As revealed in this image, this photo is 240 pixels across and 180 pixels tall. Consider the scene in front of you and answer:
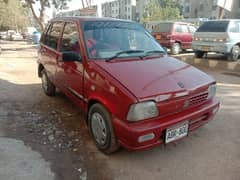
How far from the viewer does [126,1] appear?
7788 centimetres

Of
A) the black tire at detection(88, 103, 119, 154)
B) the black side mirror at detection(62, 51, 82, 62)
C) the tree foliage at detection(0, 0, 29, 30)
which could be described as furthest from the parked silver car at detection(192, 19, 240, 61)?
the tree foliage at detection(0, 0, 29, 30)

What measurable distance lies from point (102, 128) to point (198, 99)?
1.27 m

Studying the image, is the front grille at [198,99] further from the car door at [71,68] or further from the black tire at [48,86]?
the black tire at [48,86]

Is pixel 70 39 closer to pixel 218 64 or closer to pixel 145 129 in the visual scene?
pixel 145 129

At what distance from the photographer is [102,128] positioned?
3.03m

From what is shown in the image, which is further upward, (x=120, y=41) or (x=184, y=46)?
(x=120, y=41)

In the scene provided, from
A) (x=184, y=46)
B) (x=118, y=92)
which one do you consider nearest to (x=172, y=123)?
(x=118, y=92)

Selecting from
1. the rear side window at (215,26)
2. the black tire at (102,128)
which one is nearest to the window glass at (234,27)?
the rear side window at (215,26)

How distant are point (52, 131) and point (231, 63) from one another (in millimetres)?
7130

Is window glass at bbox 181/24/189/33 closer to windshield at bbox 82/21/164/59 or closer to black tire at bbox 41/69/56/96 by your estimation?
black tire at bbox 41/69/56/96

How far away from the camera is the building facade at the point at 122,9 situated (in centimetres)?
7312

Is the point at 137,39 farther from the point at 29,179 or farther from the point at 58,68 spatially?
the point at 29,179

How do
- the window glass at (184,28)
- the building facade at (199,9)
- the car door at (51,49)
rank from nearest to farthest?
the car door at (51,49) < the window glass at (184,28) < the building facade at (199,9)

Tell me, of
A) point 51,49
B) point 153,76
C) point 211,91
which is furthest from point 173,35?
point 153,76
